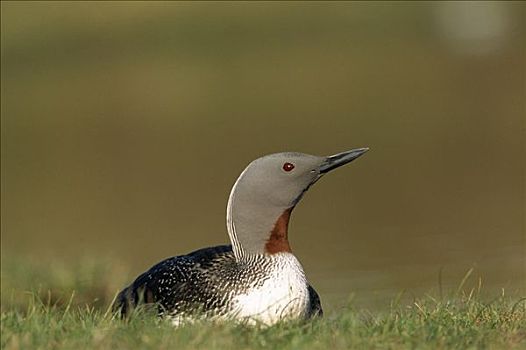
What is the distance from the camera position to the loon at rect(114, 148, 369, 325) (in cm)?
670

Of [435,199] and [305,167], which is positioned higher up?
[305,167]

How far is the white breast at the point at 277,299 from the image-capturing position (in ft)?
21.6

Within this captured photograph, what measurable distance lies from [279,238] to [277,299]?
433mm

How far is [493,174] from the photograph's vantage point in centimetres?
1714

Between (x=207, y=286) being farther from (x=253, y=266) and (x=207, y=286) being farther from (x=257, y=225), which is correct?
(x=257, y=225)

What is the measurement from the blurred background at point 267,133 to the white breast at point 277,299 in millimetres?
2398

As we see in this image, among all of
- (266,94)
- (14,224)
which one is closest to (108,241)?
(14,224)

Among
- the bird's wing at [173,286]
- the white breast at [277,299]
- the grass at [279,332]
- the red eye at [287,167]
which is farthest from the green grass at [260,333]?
the red eye at [287,167]

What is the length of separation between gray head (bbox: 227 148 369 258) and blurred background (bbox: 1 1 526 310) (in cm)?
228

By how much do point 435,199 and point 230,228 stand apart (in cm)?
919

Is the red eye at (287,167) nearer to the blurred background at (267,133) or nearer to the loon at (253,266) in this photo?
the loon at (253,266)

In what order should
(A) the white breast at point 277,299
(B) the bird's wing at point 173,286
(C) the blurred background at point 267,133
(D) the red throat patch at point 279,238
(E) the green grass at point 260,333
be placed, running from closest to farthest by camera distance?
1. (E) the green grass at point 260,333
2. (A) the white breast at point 277,299
3. (B) the bird's wing at point 173,286
4. (D) the red throat patch at point 279,238
5. (C) the blurred background at point 267,133

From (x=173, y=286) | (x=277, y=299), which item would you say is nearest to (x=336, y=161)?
(x=277, y=299)

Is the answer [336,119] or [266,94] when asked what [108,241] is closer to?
[336,119]
